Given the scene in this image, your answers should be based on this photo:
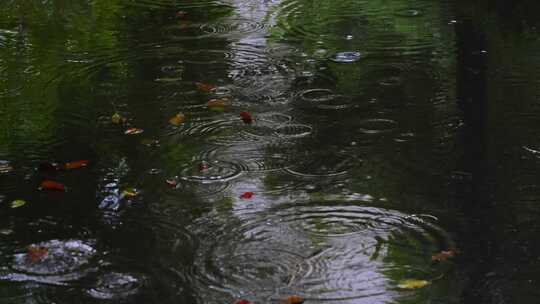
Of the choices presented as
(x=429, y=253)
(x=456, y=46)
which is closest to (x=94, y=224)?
(x=429, y=253)

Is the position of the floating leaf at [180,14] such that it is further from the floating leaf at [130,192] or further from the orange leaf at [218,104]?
the floating leaf at [130,192]

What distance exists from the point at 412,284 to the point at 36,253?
171 centimetres

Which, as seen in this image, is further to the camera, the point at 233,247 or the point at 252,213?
the point at 252,213

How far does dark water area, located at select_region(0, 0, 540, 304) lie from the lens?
3.89 meters

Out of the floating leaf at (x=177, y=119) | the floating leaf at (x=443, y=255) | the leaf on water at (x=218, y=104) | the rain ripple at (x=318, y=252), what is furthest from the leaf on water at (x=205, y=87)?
the floating leaf at (x=443, y=255)

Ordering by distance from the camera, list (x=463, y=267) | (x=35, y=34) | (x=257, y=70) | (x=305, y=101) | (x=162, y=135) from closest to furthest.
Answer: (x=463, y=267), (x=162, y=135), (x=305, y=101), (x=257, y=70), (x=35, y=34)

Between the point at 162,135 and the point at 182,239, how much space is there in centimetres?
142

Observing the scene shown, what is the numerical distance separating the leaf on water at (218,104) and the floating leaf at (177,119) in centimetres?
25

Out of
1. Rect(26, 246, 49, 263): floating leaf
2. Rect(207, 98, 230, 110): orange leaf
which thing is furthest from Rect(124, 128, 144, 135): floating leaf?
Rect(26, 246, 49, 263): floating leaf

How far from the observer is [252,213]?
14.8 ft

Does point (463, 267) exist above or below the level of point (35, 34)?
below

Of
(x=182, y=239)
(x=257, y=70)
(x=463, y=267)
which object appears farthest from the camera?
(x=257, y=70)

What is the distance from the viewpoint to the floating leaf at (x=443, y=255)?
398cm

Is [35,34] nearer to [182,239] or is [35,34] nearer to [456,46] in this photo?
[456,46]
